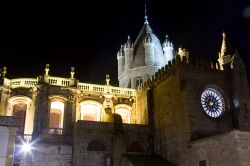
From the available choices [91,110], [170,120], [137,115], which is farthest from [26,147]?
[170,120]

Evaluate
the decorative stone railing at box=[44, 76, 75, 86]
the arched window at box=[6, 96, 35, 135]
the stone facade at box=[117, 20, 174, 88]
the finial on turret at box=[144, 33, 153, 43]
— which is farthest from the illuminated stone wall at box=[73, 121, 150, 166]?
the finial on turret at box=[144, 33, 153, 43]

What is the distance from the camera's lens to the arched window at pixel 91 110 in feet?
133

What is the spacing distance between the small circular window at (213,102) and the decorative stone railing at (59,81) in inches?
586

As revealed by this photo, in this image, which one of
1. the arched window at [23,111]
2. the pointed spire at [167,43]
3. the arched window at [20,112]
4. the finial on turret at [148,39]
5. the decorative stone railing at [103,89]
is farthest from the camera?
the pointed spire at [167,43]

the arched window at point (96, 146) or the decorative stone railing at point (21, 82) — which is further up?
the decorative stone railing at point (21, 82)

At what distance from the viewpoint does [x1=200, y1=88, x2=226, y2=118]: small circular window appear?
35.0m

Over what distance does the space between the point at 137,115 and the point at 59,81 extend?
10.2 meters

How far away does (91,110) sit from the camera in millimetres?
42250

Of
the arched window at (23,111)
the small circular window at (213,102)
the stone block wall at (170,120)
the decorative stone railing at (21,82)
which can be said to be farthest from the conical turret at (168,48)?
Result: the arched window at (23,111)

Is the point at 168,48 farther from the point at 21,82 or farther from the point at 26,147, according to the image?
the point at 26,147

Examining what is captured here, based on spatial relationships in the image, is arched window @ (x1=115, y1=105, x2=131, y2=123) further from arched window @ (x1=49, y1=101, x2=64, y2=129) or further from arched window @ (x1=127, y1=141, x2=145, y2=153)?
arched window @ (x1=49, y1=101, x2=64, y2=129)

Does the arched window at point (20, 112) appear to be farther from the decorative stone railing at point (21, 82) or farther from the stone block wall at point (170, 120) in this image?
the stone block wall at point (170, 120)

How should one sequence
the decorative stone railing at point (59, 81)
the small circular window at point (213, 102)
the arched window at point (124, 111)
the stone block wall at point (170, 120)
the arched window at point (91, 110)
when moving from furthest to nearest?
1. the arched window at point (124, 111)
2. the arched window at point (91, 110)
3. the decorative stone railing at point (59, 81)
4. the small circular window at point (213, 102)
5. the stone block wall at point (170, 120)

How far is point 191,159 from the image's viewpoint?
101 feet
